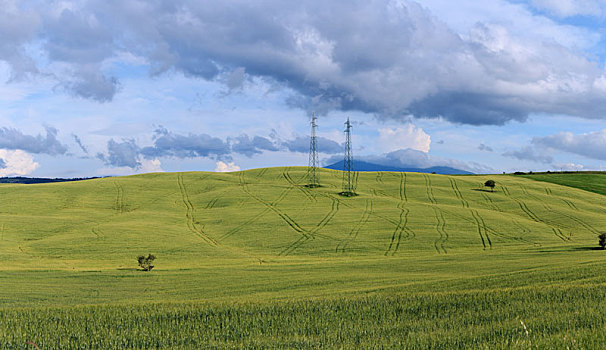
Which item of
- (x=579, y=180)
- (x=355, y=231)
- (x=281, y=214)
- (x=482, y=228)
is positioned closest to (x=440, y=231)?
(x=482, y=228)

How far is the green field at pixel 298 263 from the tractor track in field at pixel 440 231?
0.30m

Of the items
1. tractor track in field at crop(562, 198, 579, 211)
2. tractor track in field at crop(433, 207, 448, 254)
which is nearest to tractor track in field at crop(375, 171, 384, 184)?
tractor track in field at crop(433, 207, 448, 254)

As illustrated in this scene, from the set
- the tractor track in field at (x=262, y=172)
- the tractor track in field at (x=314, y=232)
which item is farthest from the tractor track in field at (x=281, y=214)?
the tractor track in field at (x=262, y=172)

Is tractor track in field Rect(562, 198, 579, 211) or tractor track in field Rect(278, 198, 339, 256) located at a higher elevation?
tractor track in field Rect(562, 198, 579, 211)

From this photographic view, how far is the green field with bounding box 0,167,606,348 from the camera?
9.02 metres

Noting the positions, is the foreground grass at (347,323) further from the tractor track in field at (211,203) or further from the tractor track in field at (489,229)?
the tractor track in field at (211,203)

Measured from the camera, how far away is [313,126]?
81.8 metres

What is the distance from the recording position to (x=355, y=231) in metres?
51.8

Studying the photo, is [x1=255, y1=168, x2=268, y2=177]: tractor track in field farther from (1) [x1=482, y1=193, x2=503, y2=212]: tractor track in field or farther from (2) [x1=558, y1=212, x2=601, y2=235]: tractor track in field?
(2) [x1=558, y1=212, x2=601, y2=235]: tractor track in field

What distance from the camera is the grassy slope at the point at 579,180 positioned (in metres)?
94.2

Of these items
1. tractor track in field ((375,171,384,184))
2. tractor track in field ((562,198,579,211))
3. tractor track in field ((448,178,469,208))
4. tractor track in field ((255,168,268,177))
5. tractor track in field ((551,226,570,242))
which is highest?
tractor track in field ((255,168,268,177))

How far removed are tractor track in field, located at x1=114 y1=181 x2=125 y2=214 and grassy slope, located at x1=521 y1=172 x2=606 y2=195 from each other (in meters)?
92.6

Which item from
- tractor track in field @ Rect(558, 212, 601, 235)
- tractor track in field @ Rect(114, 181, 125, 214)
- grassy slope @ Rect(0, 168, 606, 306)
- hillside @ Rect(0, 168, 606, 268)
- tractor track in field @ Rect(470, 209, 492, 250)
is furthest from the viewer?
tractor track in field @ Rect(114, 181, 125, 214)

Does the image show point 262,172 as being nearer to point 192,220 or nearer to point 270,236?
point 192,220
